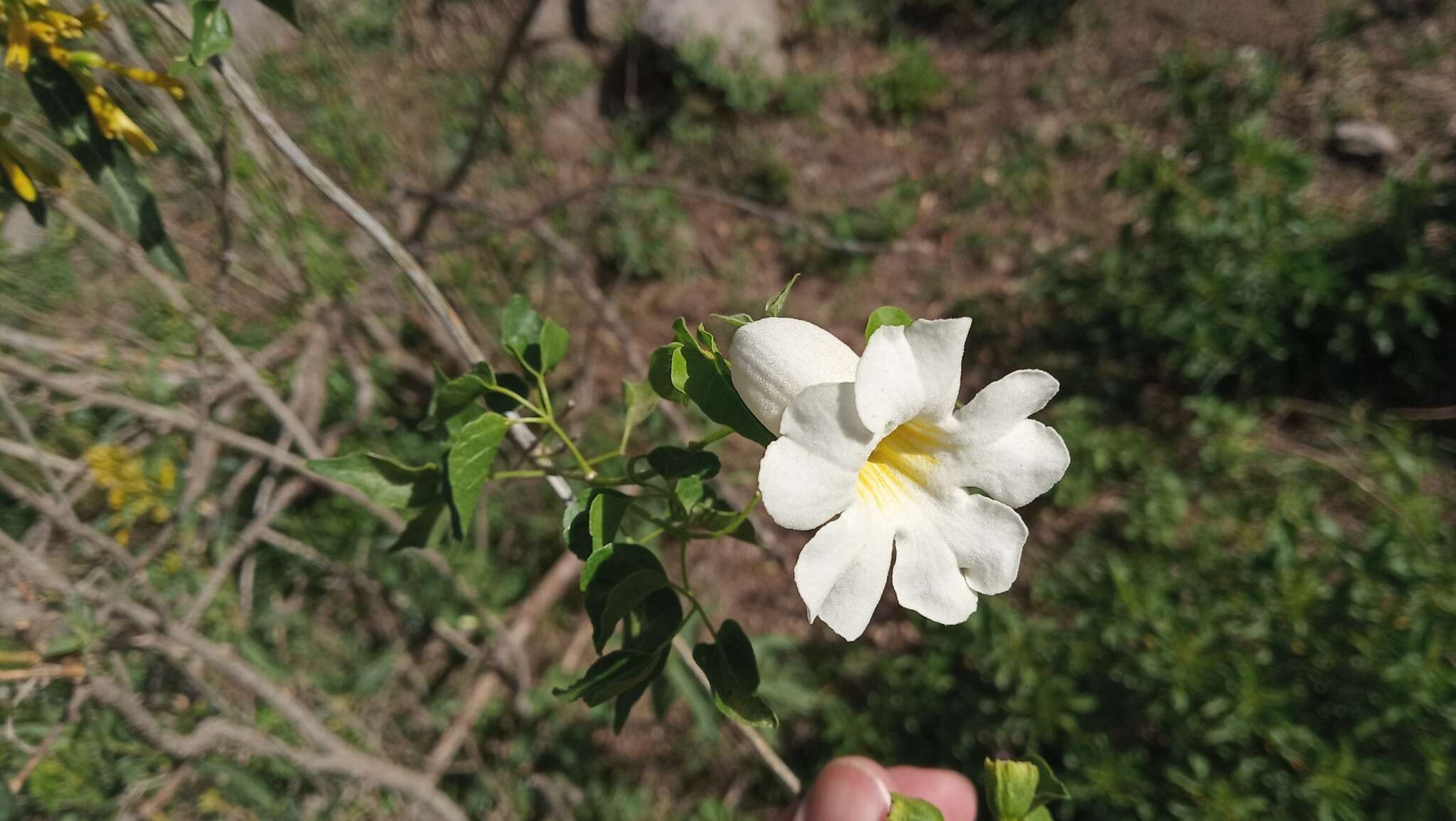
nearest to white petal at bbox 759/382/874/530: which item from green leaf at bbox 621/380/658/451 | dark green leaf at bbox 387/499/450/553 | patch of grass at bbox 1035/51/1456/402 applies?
green leaf at bbox 621/380/658/451

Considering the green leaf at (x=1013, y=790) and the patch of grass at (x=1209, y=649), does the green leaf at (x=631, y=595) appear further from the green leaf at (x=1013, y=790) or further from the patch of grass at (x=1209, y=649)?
the patch of grass at (x=1209, y=649)

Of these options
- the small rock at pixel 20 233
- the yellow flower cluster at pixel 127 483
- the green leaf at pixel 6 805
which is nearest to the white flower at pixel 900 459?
the green leaf at pixel 6 805

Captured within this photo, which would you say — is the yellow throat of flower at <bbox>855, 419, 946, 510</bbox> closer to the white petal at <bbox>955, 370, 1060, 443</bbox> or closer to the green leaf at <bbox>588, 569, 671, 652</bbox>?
the white petal at <bbox>955, 370, 1060, 443</bbox>

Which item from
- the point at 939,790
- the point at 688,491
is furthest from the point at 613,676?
the point at 939,790

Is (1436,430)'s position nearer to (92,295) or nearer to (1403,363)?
(1403,363)

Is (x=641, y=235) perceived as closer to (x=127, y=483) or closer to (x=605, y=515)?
(x=127, y=483)

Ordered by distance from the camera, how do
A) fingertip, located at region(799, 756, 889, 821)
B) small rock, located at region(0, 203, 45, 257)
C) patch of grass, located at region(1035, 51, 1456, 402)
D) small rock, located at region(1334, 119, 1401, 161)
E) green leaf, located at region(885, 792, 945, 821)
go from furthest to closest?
small rock, located at region(1334, 119, 1401, 161), patch of grass, located at region(1035, 51, 1456, 402), small rock, located at region(0, 203, 45, 257), fingertip, located at region(799, 756, 889, 821), green leaf, located at region(885, 792, 945, 821)

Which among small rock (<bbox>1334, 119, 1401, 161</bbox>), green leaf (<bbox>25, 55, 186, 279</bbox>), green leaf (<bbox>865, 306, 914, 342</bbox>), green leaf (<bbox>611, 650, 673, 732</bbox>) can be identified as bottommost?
small rock (<bbox>1334, 119, 1401, 161</bbox>)

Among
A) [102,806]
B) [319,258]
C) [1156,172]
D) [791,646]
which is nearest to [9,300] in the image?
[319,258]
